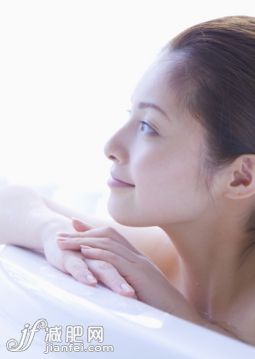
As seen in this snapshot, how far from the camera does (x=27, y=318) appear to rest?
837 mm

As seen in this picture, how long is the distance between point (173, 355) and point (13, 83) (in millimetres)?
1679

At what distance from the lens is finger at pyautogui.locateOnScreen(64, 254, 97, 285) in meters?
0.87

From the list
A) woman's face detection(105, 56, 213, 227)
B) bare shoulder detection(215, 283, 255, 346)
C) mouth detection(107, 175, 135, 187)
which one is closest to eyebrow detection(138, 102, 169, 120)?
woman's face detection(105, 56, 213, 227)

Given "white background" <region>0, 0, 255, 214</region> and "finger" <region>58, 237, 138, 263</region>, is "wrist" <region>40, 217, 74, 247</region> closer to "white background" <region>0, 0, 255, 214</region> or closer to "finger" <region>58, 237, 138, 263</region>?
"finger" <region>58, 237, 138, 263</region>

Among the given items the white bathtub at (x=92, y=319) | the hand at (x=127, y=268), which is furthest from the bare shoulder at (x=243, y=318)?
the white bathtub at (x=92, y=319)

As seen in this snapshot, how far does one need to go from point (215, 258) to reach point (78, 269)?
34 cm

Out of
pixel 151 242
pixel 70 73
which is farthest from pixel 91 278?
pixel 70 73

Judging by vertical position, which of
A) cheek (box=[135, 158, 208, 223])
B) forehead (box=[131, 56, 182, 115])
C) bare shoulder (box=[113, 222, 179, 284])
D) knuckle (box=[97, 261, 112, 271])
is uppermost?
forehead (box=[131, 56, 182, 115])

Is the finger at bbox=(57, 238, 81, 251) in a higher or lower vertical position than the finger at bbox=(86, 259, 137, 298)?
higher

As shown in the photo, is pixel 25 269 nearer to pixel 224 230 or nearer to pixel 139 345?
pixel 139 345

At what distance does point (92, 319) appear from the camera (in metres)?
0.77

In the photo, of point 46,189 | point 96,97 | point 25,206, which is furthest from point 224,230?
point 96,97
